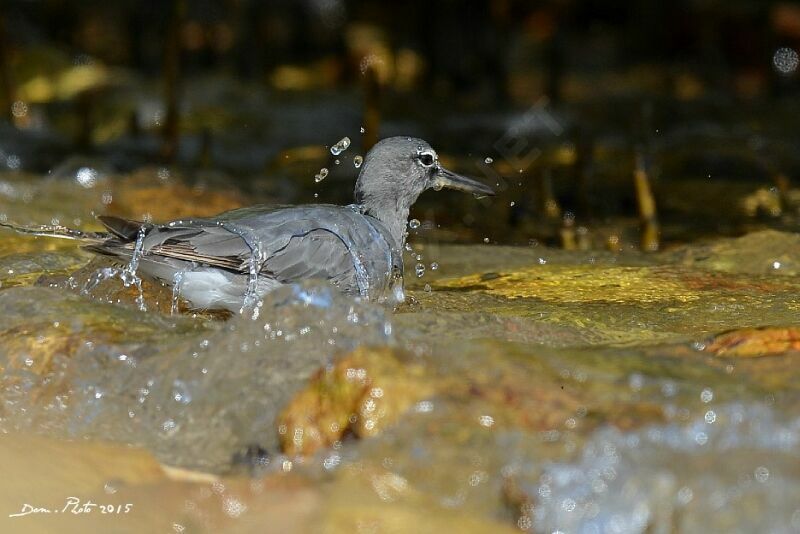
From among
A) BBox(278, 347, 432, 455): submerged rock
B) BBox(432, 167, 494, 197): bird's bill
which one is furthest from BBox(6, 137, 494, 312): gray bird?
BBox(278, 347, 432, 455): submerged rock

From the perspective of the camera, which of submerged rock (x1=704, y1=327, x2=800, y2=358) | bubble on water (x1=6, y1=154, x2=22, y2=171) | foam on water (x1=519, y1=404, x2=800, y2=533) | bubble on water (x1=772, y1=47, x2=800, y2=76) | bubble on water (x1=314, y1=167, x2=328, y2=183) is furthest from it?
bubble on water (x1=772, y1=47, x2=800, y2=76)

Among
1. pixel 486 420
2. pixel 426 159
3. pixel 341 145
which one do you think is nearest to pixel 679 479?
pixel 486 420

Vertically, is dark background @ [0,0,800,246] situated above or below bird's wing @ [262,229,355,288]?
above

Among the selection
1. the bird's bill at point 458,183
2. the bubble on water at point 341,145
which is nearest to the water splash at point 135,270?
the bubble on water at point 341,145

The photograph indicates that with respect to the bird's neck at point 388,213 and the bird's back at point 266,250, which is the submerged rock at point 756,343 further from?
the bird's neck at point 388,213

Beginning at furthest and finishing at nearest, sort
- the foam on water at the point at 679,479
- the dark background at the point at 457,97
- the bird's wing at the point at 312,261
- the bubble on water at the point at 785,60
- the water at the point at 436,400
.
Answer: the bubble on water at the point at 785,60, the dark background at the point at 457,97, the bird's wing at the point at 312,261, the water at the point at 436,400, the foam on water at the point at 679,479

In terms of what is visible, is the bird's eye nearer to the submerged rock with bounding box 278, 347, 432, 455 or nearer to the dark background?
the dark background

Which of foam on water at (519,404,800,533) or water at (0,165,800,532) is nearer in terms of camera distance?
foam on water at (519,404,800,533)
